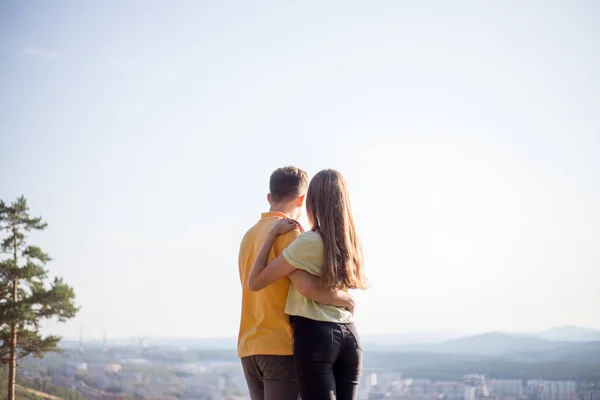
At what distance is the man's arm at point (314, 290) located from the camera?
6.39 feet

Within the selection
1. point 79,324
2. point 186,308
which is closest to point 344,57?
point 79,324

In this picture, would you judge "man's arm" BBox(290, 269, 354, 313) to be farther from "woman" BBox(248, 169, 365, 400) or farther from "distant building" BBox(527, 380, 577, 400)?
"distant building" BBox(527, 380, 577, 400)

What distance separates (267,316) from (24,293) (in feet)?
24.7

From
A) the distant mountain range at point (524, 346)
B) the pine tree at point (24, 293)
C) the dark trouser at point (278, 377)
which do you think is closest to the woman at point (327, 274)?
the dark trouser at point (278, 377)

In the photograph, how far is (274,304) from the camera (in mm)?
2053

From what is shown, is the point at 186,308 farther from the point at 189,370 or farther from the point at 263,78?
the point at 263,78

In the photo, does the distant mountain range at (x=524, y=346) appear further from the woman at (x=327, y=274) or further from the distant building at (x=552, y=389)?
the woman at (x=327, y=274)

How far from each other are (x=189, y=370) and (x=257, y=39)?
7.49m

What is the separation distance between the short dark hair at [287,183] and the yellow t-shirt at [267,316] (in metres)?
0.06

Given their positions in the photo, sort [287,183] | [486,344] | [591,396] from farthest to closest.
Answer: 1. [486,344]
2. [591,396]
3. [287,183]

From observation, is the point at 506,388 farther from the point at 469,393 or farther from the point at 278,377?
the point at 278,377

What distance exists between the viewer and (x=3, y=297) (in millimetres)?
8633

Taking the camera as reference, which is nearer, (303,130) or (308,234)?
(308,234)

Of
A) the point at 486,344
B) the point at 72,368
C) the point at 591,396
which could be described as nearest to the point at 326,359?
the point at 72,368
